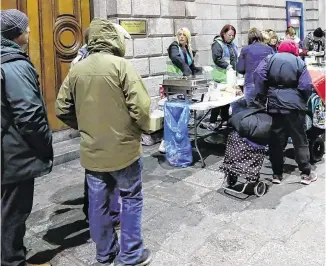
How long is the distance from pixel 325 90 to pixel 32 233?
125 inches

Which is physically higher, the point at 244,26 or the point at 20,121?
the point at 244,26

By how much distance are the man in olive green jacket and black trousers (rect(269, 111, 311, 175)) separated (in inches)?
89.2

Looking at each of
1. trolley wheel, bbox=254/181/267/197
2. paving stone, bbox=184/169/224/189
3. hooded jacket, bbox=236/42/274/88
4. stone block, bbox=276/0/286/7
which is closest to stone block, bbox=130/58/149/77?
hooded jacket, bbox=236/42/274/88

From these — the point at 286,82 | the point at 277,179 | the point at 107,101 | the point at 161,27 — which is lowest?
the point at 277,179

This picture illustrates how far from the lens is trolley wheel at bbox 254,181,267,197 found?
14.8 ft

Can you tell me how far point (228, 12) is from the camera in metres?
10.1

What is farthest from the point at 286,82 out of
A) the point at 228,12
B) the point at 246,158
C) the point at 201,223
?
the point at 228,12

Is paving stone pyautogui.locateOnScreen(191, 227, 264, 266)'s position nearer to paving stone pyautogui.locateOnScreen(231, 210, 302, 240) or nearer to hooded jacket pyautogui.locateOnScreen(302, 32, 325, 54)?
paving stone pyautogui.locateOnScreen(231, 210, 302, 240)

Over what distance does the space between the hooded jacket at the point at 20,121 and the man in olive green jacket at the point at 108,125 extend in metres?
0.29

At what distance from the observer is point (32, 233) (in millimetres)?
3840

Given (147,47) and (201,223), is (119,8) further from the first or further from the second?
(201,223)

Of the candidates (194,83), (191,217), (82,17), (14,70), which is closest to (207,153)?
(194,83)

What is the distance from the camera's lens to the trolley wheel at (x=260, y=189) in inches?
178

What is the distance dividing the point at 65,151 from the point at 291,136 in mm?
3312
